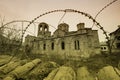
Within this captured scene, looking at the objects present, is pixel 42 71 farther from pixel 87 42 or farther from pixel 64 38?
pixel 64 38

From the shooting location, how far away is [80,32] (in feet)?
77.0

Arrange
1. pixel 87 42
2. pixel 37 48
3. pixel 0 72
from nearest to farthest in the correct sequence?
pixel 0 72 < pixel 87 42 < pixel 37 48

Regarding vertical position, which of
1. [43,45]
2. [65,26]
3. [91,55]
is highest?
[65,26]

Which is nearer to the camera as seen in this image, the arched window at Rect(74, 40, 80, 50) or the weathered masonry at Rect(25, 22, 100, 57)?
the weathered masonry at Rect(25, 22, 100, 57)

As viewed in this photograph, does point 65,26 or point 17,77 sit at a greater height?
point 65,26

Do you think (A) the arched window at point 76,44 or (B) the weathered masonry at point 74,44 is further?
(A) the arched window at point 76,44

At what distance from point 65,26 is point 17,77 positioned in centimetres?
2458

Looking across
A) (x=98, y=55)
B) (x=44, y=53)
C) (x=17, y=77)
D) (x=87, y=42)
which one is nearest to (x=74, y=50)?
(x=87, y=42)

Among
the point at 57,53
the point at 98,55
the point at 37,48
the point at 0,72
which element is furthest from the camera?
the point at 37,48

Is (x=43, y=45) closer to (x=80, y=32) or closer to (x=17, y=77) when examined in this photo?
(x=80, y=32)

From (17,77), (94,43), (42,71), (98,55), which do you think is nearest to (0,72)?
(17,77)

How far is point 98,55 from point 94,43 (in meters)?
3.02

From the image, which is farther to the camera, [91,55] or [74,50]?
[74,50]

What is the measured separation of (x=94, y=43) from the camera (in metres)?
22.3
